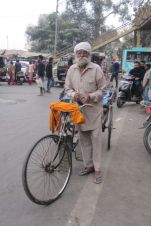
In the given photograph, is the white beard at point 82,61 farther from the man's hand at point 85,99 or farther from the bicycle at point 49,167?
the bicycle at point 49,167

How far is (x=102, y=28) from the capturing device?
52.7 m

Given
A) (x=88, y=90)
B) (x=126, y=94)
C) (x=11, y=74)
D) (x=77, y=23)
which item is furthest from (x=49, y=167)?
(x=77, y=23)

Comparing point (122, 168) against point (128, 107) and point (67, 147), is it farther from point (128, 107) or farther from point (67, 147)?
point (128, 107)

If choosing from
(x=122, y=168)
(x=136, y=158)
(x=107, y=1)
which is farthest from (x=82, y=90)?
(x=107, y=1)

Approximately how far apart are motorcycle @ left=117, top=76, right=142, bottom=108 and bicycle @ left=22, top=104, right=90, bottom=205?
337 inches

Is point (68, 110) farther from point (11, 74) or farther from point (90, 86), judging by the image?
point (11, 74)

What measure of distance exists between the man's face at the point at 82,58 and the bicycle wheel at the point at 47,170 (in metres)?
1.01

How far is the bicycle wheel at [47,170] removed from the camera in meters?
3.88

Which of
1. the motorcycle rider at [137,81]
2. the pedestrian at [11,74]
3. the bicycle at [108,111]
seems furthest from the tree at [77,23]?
the bicycle at [108,111]

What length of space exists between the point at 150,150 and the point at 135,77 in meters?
7.59

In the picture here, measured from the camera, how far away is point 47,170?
4145 millimetres

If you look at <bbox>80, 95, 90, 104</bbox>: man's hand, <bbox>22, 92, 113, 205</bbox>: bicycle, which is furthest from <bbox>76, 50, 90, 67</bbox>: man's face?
<bbox>22, 92, 113, 205</bbox>: bicycle

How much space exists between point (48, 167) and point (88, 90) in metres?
1.19

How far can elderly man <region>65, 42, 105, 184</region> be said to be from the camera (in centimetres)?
454
